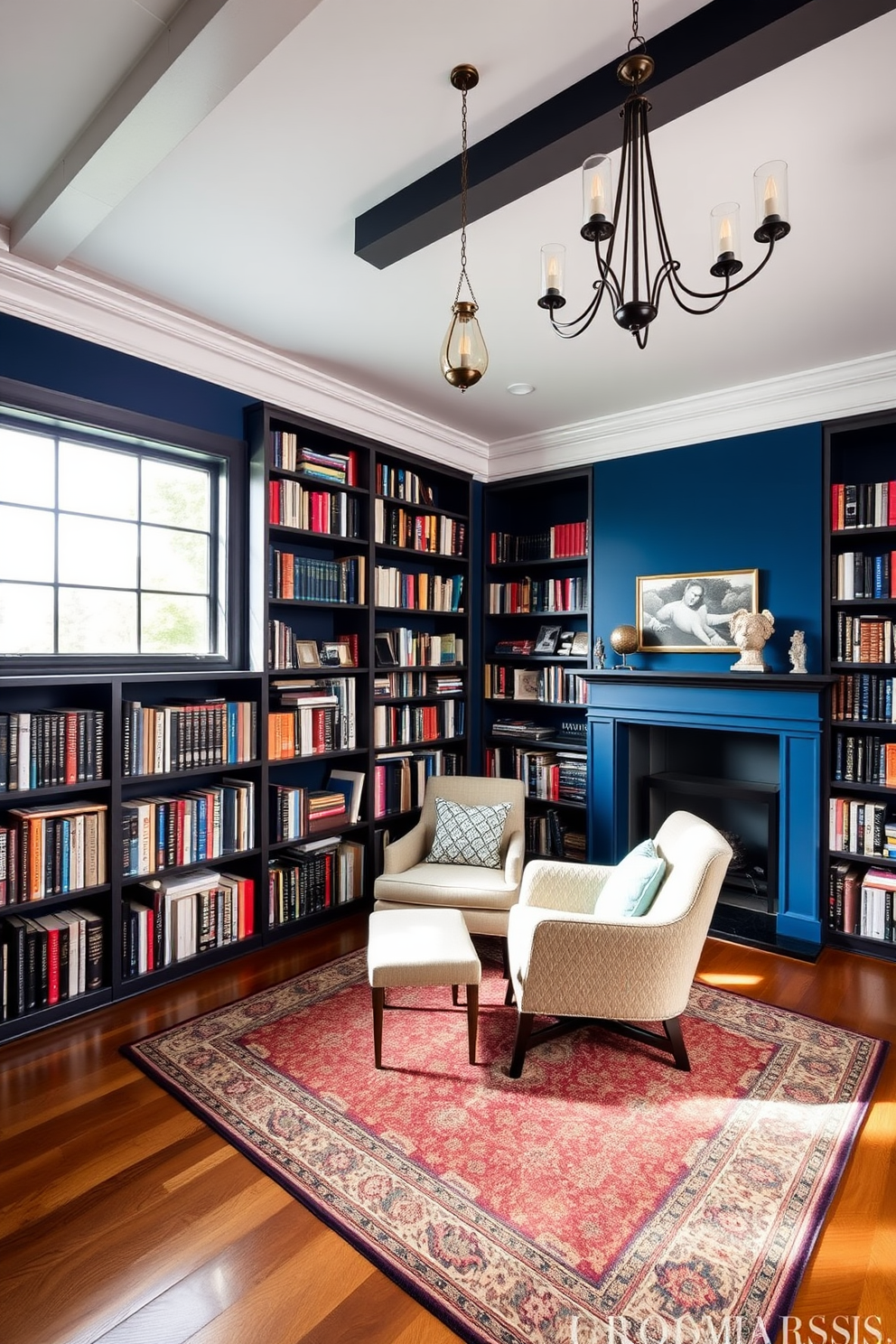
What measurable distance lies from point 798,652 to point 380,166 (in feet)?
9.35

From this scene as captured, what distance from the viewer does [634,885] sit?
2.64 m

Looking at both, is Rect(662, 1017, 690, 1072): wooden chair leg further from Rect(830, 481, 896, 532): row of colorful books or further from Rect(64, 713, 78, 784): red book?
Rect(830, 481, 896, 532): row of colorful books

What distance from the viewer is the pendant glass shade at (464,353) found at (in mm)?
1785

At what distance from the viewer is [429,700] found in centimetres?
466

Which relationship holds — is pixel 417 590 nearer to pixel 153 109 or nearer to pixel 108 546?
pixel 108 546

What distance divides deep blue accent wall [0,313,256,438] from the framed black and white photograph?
247cm

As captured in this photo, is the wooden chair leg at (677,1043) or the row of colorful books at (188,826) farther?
the row of colorful books at (188,826)

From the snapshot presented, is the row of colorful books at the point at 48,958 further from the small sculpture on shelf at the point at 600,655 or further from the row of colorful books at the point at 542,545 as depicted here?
the row of colorful books at the point at 542,545

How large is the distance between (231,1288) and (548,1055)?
4.18ft

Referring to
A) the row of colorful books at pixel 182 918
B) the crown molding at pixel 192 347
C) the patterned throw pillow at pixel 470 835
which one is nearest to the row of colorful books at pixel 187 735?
the row of colorful books at pixel 182 918

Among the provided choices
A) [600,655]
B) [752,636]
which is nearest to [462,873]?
[600,655]

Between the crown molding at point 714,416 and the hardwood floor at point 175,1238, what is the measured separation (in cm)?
295

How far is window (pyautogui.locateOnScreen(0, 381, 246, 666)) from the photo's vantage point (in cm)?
286

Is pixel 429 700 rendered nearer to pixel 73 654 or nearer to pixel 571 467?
pixel 571 467
